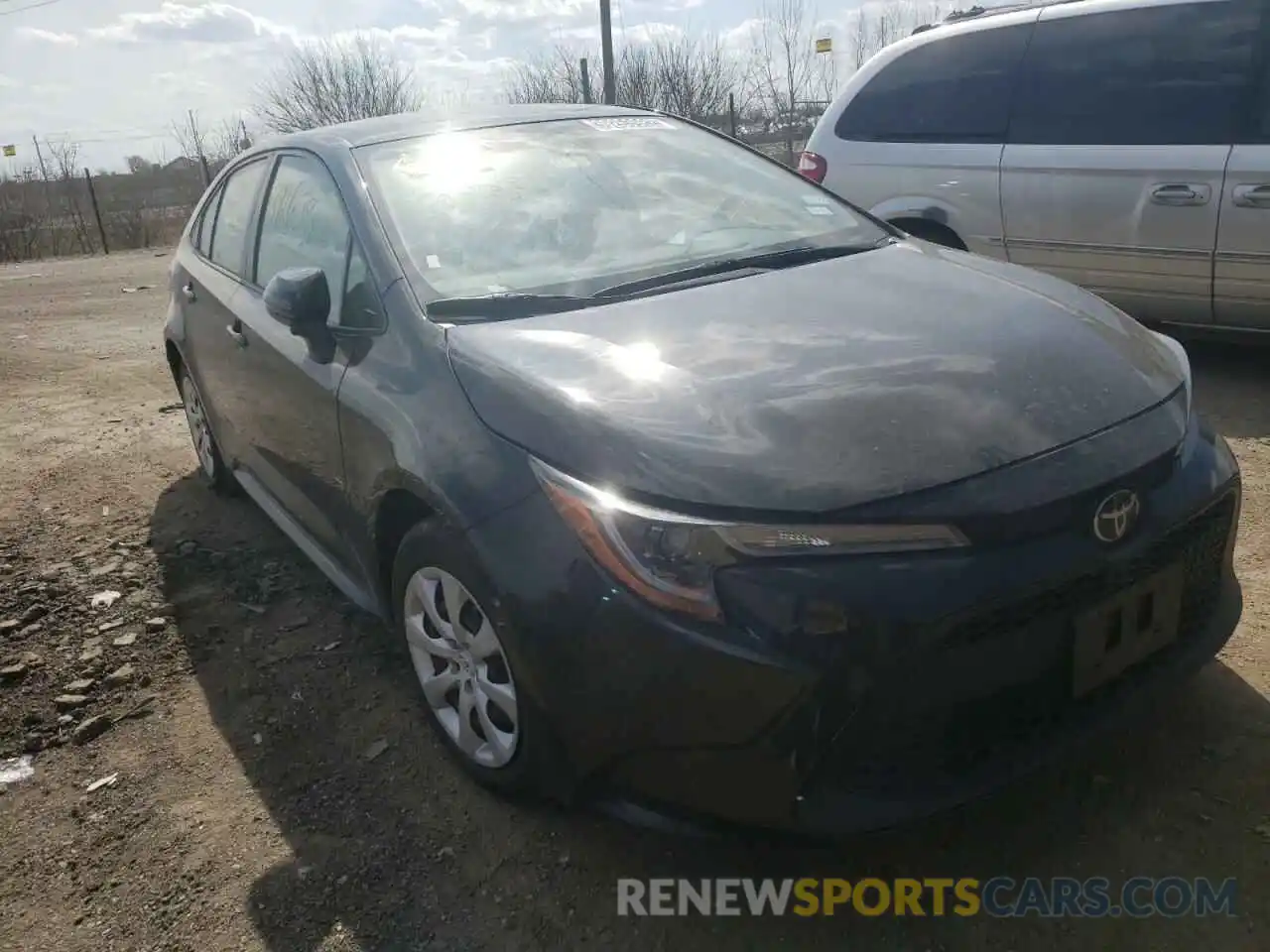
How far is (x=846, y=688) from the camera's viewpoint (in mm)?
1772

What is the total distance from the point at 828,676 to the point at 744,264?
146cm

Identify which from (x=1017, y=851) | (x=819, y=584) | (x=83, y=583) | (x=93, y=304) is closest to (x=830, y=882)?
(x=1017, y=851)

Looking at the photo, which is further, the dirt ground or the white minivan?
the white minivan

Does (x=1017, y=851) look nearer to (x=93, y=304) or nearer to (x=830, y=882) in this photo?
(x=830, y=882)

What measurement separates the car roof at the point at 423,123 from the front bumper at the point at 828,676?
1.74 m

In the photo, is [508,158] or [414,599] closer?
[414,599]

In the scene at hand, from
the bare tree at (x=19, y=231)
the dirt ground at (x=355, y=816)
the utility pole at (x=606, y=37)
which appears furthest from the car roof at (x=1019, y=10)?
the bare tree at (x=19, y=231)

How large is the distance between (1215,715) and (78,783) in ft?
9.60

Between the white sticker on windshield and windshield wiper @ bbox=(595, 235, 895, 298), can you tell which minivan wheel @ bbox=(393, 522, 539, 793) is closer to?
windshield wiper @ bbox=(595, 235, 895, 298)

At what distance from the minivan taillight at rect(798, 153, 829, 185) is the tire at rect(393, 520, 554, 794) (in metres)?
4.23

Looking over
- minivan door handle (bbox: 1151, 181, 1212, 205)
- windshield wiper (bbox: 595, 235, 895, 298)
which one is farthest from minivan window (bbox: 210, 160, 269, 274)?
minivan door handle (bbox: 1151, 181, 1212, 205)

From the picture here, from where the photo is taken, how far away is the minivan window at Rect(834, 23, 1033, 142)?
5367 millimetres

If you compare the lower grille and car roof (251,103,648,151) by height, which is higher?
car roof (251,103,648,151)

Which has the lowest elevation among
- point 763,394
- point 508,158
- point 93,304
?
point 93,304
